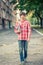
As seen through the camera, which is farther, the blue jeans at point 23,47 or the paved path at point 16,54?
the paved path at point 16,54

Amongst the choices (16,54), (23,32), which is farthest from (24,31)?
(16,54)

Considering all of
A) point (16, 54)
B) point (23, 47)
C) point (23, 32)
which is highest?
point (23, 32)

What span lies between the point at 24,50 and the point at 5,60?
1.29m

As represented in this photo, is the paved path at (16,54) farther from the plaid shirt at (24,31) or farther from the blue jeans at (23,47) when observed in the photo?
the plaid shirt at (24,31)

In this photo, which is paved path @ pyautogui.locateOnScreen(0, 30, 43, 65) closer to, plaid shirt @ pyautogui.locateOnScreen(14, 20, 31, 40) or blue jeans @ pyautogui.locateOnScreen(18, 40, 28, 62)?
blue jeans @ pyautogui.locateOnScreen(18, 40, 28, 62)

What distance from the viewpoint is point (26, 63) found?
32.7 ft

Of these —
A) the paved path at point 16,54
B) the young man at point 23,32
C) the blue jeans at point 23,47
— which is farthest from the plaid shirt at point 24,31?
the paved path at point 16,54

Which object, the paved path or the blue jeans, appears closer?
the blue jeans

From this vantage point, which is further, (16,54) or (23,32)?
(16,54)

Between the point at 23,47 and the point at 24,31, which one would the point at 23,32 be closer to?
the point at 24,31

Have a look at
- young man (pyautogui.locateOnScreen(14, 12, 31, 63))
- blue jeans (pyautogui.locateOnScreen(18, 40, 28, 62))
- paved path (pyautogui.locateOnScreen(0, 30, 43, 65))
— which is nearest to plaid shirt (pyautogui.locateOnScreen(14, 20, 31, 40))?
young man (pyautogui.locateOnScreen(14, 12, 31, 63))

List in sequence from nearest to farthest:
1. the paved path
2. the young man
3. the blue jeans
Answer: the young man, the blue jeans, the paved path

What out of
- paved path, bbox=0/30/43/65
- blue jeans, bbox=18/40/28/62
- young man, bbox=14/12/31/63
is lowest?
paved path, bbox=0/30/43/65

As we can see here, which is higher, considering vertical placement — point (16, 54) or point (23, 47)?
point (23, 47)
